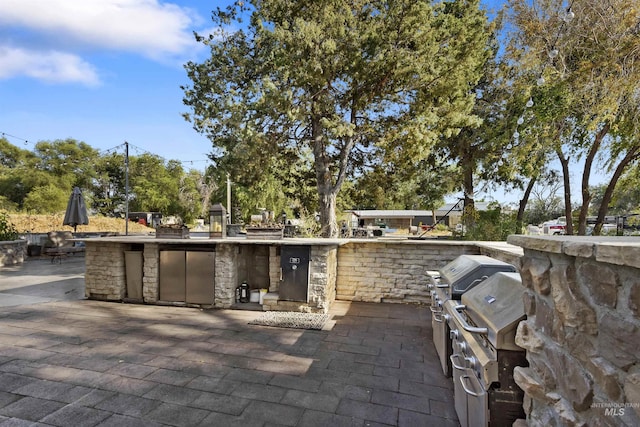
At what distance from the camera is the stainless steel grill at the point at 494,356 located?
167 centimetres

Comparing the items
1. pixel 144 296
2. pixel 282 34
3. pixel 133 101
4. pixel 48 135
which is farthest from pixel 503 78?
pixel 48 135

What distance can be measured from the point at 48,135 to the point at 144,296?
30458mm

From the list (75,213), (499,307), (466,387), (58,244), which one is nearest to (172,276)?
(466,387)

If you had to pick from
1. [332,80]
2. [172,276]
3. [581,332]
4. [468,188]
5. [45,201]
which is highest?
[332,80]

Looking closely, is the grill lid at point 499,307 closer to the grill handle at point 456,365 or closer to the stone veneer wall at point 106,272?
the grill handle at point 456,365

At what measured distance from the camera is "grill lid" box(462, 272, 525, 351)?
1.65m

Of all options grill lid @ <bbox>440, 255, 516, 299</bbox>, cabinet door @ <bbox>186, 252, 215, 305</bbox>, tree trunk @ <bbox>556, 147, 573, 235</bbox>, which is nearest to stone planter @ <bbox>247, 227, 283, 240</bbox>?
cabinet door @ <bbox>186, 252, 215, 305</bbox>

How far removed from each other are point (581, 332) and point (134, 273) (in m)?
6.75

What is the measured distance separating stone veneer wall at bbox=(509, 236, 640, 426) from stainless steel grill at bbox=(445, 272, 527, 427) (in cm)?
14

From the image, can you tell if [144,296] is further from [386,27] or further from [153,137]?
[153,137]

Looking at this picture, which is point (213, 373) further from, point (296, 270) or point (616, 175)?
point (616, 175)

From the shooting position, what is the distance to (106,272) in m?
6.28

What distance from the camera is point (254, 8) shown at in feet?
35.1

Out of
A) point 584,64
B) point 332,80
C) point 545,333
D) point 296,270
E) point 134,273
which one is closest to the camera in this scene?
point 545,333
